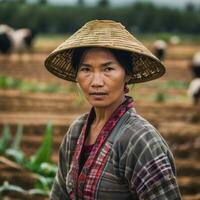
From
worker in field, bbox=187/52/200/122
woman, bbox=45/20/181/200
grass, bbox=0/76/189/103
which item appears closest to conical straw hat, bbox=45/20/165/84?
woman, bbox=45/20/181/200

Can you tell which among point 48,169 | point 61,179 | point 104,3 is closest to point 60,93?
point 48,169

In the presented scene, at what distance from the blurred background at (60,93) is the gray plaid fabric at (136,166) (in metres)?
0.61

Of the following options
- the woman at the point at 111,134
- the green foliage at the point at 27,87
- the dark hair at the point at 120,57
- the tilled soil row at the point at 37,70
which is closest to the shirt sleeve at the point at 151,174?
the woman at the point at 111,134

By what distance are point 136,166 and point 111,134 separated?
155mm

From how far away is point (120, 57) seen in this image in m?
2.26

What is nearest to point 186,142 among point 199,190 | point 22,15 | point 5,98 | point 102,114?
point 199,190

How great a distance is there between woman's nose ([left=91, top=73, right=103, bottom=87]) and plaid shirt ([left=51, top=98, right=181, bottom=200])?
0.36 feet

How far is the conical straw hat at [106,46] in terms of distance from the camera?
221 centimetres

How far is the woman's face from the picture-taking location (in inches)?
87.1

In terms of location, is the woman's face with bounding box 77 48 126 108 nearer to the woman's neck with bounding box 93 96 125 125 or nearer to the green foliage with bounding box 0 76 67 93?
the woman's neck with bounding box 93 96 125 125

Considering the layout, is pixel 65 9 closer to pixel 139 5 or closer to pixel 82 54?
pixel 139 5

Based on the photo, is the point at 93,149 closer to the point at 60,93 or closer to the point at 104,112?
the point at 104,112

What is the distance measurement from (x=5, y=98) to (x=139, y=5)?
22.4 meters

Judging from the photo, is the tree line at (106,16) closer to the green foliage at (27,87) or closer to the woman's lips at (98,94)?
the green foliage at (27,87)
